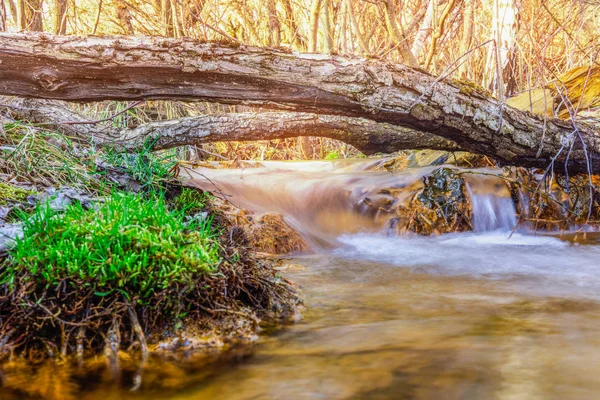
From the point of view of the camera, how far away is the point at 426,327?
269 centimetres

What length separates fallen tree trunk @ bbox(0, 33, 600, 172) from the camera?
361 cm

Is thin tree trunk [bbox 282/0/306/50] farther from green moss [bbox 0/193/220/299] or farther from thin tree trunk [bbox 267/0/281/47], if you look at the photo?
green moss [bbox 0/193/220/299]

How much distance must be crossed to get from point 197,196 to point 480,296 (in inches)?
86.5

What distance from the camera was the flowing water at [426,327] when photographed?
2017 millimetres

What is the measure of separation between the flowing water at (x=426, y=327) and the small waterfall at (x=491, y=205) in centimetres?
18

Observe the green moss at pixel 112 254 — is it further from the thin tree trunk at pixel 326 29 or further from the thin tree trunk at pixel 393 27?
the thin tree trunk at pixel 326 29

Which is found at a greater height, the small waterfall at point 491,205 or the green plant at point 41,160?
the green plant at point 41,160

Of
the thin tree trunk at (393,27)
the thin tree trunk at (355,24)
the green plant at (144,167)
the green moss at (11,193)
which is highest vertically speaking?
the thin tree trunk at (355,24)

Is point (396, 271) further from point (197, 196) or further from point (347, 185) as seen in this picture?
point (347, 185)

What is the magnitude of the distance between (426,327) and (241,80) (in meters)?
2.11

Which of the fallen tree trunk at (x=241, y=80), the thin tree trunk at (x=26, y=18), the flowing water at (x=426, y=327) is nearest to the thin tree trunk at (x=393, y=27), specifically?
the flowing water at (x=426, y=327)

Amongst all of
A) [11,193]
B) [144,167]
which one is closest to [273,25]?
[144,167]

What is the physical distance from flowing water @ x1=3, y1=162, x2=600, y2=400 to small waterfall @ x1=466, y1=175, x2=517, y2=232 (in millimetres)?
181

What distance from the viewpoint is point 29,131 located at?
4.04 meters
